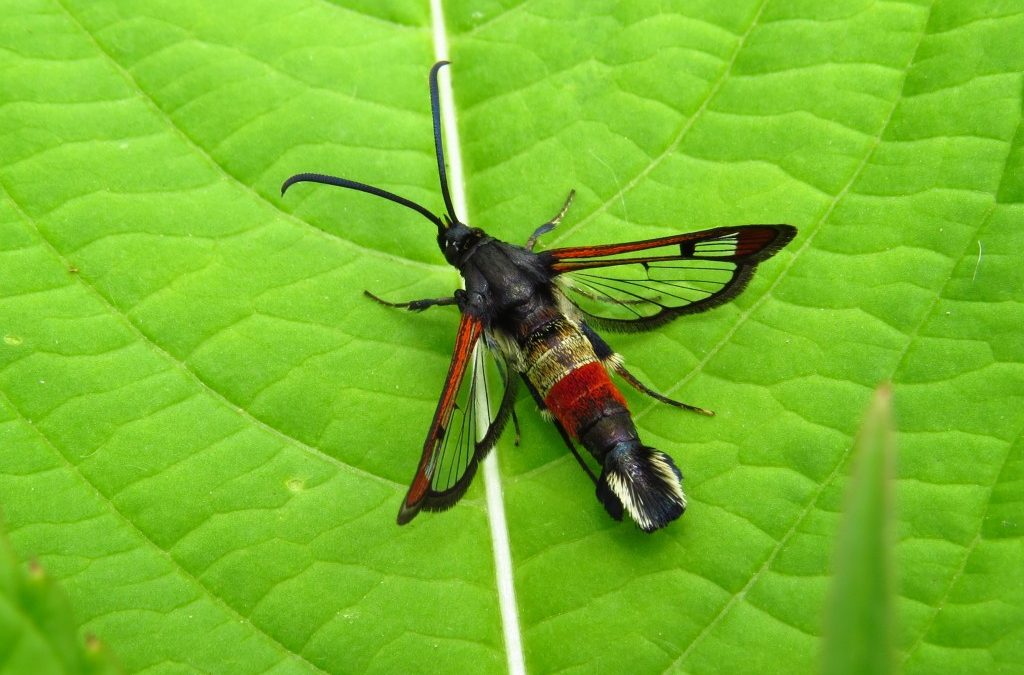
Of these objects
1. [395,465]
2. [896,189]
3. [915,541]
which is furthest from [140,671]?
[896,189]

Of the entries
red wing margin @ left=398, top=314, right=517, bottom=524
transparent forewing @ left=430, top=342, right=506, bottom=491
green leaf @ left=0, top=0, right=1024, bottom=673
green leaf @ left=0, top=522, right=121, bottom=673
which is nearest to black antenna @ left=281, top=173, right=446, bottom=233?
green leaf @ left=0, top=0, right=1024, bottom=673

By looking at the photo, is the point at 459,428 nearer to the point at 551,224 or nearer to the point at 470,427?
the point at 470,427

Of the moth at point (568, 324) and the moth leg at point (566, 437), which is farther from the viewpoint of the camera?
the moth leg at point (566, 437)

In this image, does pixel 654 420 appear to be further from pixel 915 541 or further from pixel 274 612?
pixel 274 612

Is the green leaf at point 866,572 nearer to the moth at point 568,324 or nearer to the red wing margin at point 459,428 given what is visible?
the moth at point 568,324

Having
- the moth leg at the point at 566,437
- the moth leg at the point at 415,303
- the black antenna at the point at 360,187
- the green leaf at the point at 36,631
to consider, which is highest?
the black antenna at the point at 360,187

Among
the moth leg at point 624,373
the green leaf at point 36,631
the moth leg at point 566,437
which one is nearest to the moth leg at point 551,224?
the moth leg at point 624,373

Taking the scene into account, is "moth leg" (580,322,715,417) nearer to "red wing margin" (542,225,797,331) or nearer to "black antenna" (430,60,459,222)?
"red wing margin" (542,225,797,331)
